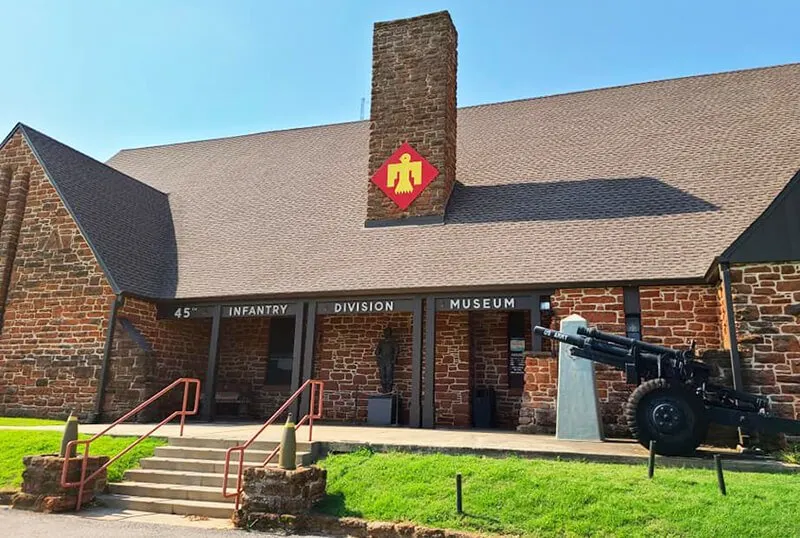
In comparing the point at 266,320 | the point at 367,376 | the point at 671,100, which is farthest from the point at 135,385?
the point at 671,100

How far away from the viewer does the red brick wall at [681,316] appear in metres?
10.4

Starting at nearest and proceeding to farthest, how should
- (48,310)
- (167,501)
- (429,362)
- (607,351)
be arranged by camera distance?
(167,501), (607,351), (429,362), (48,310)

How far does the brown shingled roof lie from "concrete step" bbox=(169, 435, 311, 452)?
14.4 feet

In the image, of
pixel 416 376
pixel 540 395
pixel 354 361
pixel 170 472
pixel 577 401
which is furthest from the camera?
pixel 354 361

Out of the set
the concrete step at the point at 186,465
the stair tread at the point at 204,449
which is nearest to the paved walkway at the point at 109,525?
the concrete step at the point at 186,465

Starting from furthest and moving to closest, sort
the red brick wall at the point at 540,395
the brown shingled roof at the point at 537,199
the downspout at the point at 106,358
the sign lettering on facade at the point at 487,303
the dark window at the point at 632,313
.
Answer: the downspout at the point at 106,358 → the brown shingled roof at the point at 537,199 → the sign lettering on facade at the point at 487,303 → the dark window at the point at 632,313 → the red brick wall at the point at 540,395

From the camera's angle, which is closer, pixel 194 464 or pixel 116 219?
pixel 194 464

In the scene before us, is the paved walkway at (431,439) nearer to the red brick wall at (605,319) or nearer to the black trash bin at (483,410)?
the red brick wall at (605,319)

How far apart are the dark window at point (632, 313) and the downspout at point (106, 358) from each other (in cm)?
1051

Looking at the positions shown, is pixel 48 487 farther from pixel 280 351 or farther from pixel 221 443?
pixel 280 351

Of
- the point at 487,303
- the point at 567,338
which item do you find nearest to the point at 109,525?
the point at 567,338

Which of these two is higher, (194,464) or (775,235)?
(775,235)

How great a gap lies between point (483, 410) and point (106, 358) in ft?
27.1

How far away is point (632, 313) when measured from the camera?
429 inches
